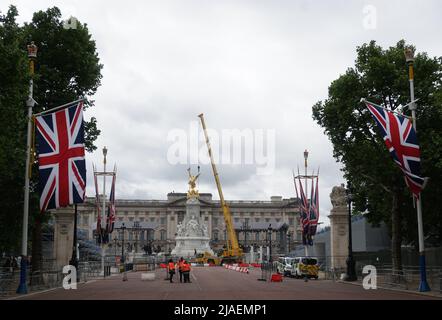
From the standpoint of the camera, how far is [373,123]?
3856 cm

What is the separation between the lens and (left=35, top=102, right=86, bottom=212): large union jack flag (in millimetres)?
25266

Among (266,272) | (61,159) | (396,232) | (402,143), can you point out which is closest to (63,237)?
(266,272)

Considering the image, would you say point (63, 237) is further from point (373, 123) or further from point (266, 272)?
point (373, 123)

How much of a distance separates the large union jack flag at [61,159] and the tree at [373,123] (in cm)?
1913

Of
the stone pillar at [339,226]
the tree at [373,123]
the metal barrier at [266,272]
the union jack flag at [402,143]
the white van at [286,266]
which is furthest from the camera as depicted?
the white van at [286,266]

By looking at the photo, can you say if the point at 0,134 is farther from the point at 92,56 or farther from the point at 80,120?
the point at 92,56

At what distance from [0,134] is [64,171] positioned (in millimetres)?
3215

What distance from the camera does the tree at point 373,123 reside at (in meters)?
36.9

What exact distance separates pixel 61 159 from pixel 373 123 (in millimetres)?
21225

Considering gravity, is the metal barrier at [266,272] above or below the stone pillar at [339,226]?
below

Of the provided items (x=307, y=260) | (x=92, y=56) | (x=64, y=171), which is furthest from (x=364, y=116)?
(x=64, y=171)

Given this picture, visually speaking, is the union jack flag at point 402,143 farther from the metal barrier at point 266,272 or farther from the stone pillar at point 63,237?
the stone pillar at point 63,237

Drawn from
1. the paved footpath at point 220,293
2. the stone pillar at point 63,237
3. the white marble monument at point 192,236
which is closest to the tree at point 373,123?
the paved footpath at point 220,293

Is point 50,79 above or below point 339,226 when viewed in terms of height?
above
